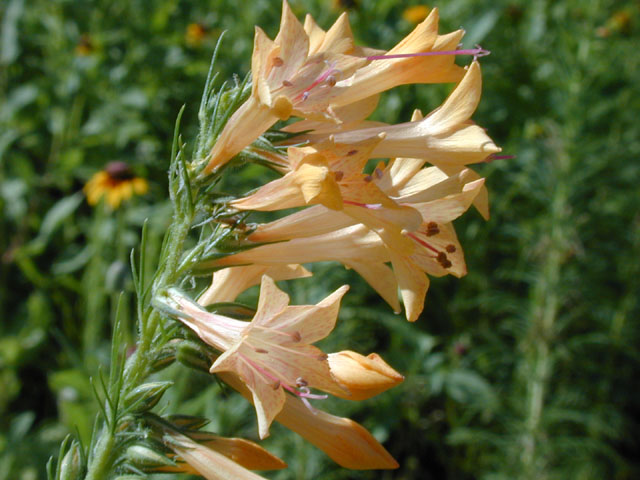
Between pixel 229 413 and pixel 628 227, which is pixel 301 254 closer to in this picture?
pixel 229 413

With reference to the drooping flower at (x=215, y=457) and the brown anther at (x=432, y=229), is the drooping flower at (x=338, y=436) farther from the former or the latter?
the brown anther at (x=432, y=229)

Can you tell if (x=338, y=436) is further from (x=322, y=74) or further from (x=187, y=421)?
(x=322, y=74)

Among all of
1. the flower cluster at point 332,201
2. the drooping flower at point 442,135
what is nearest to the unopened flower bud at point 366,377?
the flower cluster at point 332,201

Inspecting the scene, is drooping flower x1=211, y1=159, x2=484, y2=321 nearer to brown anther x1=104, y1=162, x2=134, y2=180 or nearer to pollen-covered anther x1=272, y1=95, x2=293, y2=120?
pollen-covered anther x1=272, y1=95, x2=293, y2=120

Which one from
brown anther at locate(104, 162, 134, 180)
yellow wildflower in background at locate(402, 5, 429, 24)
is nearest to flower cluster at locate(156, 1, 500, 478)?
brown anther at locate(104, 162, 134, 180)

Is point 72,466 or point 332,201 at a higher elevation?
point 332,201

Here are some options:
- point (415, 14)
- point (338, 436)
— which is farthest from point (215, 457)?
point (415, 14)
